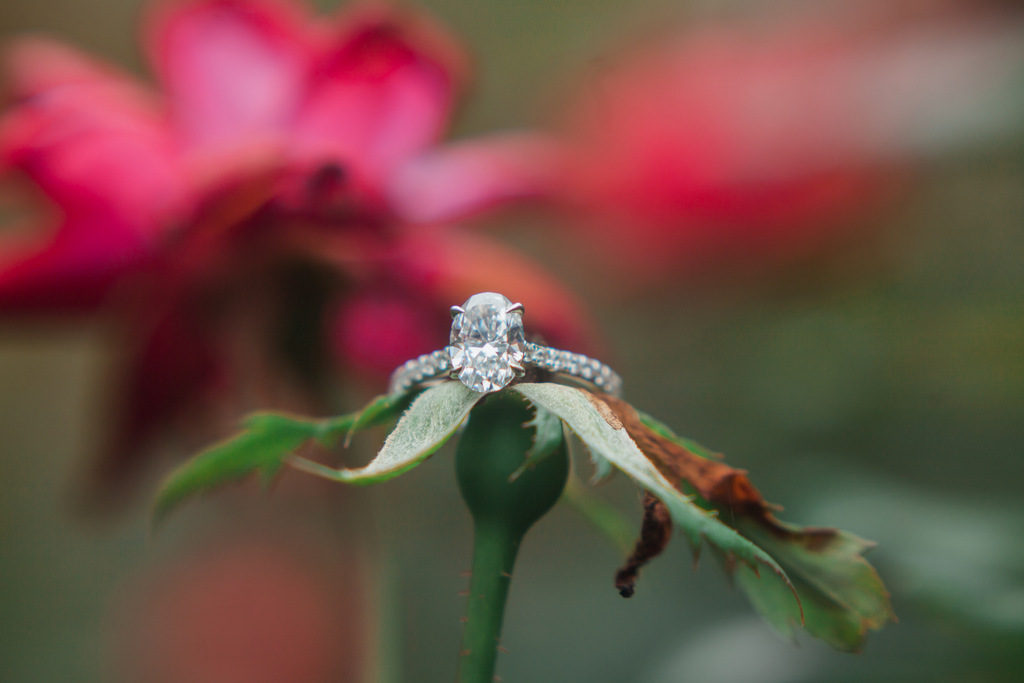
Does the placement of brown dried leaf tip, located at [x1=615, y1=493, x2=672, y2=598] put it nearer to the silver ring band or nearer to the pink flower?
the silver ring band

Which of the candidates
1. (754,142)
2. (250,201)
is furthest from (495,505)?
(754,142)

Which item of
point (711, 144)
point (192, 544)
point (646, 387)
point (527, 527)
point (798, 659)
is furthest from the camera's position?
point (192, 544)

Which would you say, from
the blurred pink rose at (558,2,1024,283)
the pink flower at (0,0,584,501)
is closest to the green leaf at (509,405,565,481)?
the pink flower at (0,0,584,501)

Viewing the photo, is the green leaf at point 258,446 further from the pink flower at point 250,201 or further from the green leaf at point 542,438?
the pink flower at point 250,201

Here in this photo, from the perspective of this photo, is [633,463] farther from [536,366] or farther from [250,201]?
[250,201]

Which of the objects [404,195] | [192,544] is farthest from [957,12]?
[192,544]

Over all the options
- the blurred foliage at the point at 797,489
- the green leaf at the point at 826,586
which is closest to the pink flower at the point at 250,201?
the blurred foliage at the point at 797,489

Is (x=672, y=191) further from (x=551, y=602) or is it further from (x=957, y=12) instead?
(x=551, y=602)
